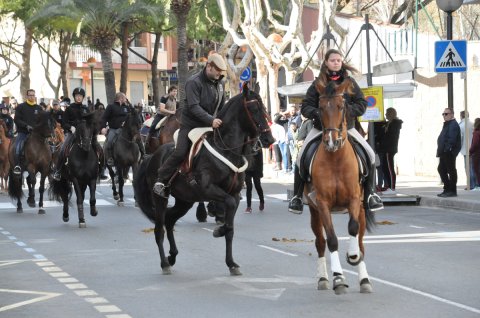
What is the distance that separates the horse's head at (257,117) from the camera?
13828 mm

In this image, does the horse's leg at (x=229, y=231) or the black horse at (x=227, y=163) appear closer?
the horse's leg at (x=229, y=231)

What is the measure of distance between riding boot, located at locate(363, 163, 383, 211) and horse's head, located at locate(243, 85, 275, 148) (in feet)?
5.32

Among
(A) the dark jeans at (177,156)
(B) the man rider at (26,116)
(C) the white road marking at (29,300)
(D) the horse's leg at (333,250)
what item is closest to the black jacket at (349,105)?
(D) the horse's leg at (333,250)

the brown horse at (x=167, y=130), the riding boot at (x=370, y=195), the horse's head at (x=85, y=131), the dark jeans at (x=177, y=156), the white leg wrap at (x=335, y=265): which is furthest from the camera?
the brown horse at (x=167, y=130)

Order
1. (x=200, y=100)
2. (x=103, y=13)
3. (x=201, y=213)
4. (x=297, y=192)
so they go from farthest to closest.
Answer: (x=103, y=13), (x=201, y=213), (x=200, y=100), (x=297, y=192)

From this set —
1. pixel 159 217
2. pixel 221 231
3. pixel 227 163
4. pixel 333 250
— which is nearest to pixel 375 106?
pixel 159 217

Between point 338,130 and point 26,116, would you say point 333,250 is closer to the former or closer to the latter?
point 338,130

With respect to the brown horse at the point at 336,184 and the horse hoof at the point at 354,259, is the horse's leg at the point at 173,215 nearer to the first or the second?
the brown horse at the point at 336,184

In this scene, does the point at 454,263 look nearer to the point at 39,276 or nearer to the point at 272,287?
the point at 272,287

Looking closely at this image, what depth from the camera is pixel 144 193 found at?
15.3 m

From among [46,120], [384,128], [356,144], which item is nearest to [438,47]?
[384,128]

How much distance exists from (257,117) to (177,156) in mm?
1178

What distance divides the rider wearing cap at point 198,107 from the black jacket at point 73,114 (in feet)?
25.6

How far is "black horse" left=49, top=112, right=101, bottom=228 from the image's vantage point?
2202 cm
